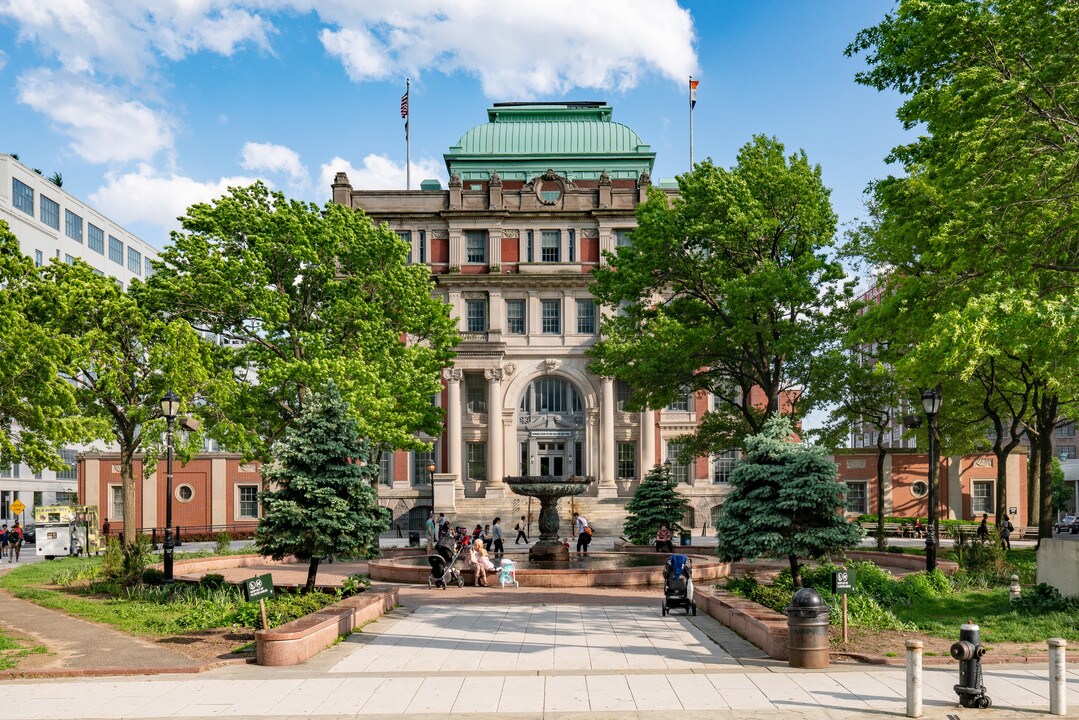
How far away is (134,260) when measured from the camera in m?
95.1

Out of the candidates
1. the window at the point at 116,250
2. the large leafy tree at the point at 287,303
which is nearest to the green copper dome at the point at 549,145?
the large leafy tree at the point at 287,303

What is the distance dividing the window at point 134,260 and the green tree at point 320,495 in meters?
80.5

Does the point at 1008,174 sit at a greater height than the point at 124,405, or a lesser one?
greater

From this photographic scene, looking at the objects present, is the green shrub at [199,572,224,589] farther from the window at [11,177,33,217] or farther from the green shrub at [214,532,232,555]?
the window at [11,177,33,217]

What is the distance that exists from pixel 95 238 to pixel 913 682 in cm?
8674

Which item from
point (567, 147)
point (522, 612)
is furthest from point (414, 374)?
point (567, 147)

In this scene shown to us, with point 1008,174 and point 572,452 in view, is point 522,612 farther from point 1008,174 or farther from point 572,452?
point 572,452

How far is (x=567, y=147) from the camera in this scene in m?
64.4

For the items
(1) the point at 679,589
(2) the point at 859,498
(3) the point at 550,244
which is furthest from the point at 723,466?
(1) the point at 679,589

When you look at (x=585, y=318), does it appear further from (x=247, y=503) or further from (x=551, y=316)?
(x=247, y=503)

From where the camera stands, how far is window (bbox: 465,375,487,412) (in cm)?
6022

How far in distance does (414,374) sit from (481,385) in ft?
73.2

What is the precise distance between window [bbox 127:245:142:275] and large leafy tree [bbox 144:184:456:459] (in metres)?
62.0

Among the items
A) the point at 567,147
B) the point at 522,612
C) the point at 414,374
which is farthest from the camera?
the point at 567,147
